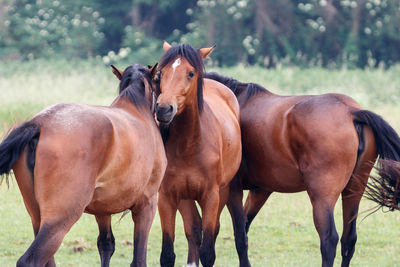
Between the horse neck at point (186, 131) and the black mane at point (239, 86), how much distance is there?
1587mm

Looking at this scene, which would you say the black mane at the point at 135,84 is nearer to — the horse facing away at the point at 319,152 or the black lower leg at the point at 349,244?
the horse facing away at the point at 319,152

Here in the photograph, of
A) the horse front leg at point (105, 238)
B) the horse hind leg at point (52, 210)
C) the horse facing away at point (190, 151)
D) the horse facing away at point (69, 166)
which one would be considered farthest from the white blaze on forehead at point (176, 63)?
the horse hind leg at point (52, 210)

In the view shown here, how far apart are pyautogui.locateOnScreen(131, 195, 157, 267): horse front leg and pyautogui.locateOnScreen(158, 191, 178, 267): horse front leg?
56 centimetres

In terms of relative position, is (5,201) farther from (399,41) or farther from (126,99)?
(399,41)

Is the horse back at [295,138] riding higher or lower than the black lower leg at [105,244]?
higher

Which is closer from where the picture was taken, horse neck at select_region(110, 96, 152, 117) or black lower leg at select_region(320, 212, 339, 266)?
horse neck at select_region(110, 96, 152, 117)

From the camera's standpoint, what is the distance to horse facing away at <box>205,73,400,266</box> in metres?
6.19

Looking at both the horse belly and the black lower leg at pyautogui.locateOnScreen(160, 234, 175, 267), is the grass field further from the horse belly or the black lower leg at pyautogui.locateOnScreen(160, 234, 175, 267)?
the black lower leg at pyautogui.locateOnScreen(160, 234, 175, 267)

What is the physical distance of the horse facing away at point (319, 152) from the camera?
20.3ft

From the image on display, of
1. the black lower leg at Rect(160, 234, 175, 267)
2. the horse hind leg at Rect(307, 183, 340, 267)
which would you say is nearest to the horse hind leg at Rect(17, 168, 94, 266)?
the black lower leg at Rect(160, 234, 175, 267)

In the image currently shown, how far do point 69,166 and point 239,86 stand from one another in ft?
11.7

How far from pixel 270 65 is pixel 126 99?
27421 mm

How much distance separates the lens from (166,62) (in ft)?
18.6

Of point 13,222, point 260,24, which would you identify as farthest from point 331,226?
point 260,24
